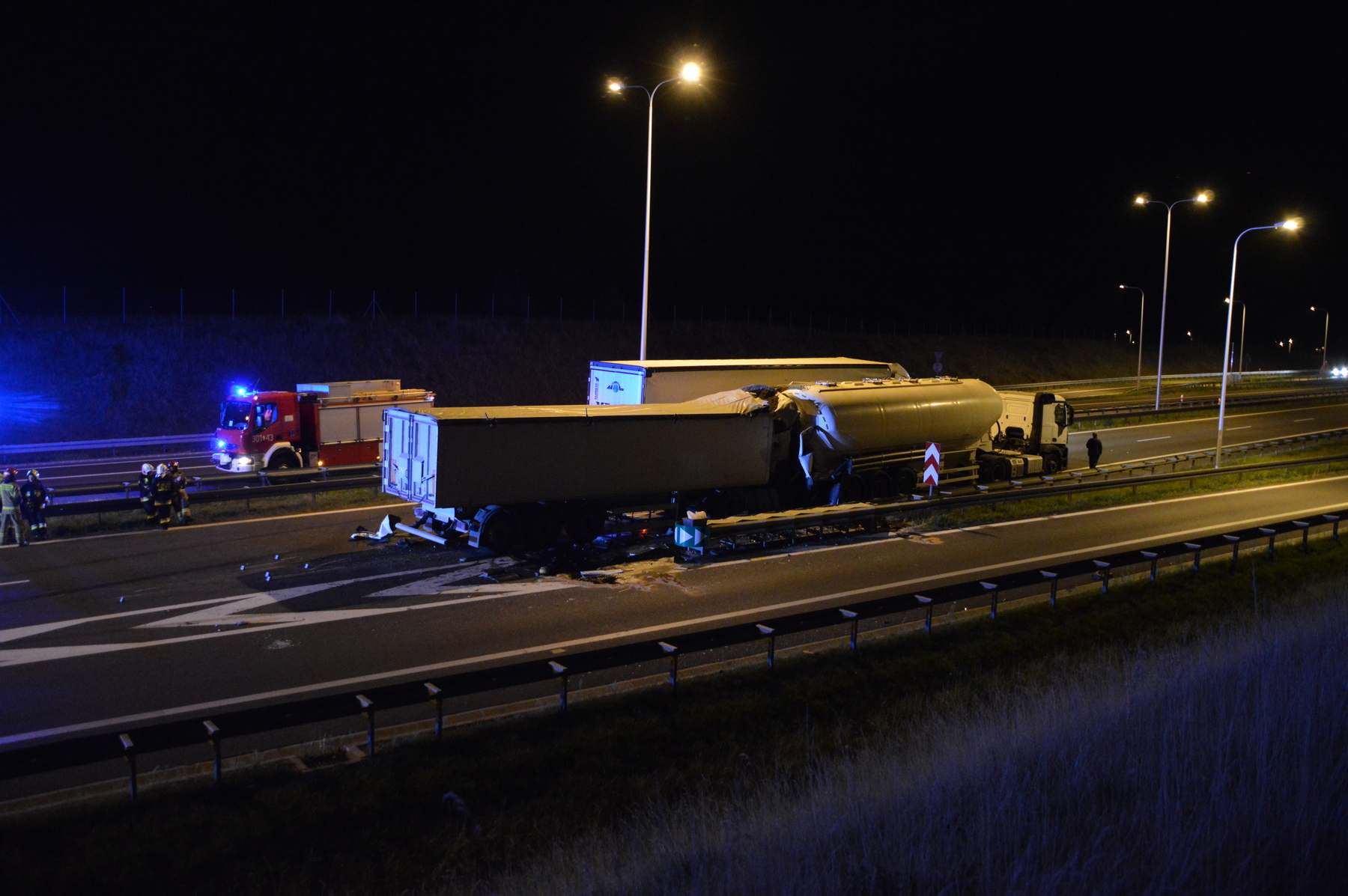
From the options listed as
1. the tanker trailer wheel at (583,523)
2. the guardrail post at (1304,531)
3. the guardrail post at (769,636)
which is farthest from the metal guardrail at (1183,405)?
the guardrail post at (769,636)

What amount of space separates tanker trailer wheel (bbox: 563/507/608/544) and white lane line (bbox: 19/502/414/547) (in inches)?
225

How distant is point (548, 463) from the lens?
1587 cm

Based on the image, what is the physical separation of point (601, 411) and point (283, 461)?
38.0ft

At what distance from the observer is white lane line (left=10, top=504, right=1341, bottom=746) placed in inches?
352

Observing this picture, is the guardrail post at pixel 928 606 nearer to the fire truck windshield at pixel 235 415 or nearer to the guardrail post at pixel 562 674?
the guardrail post at pixel 562 674

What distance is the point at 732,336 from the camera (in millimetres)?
58000

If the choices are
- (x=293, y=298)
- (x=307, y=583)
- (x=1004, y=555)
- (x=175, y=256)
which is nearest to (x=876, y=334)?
(x=293, y=298)

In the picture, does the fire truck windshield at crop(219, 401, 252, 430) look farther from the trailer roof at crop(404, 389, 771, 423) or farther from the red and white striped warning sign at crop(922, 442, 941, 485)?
the red and white striped warning sign at crop(922, 442, 941, 485)

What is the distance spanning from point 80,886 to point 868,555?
527 inches

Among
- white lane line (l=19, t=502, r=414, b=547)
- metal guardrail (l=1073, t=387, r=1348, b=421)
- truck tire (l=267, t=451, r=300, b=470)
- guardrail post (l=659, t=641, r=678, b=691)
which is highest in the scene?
metal guardrail (l=1073, t=387, r=1348, b=421)

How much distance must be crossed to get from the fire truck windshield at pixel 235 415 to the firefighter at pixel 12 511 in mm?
7636

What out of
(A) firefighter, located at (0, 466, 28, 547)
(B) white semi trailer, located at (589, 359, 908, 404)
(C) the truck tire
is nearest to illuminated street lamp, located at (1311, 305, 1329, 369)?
(B) white semi trailer, located at (589, 359, 908, 404)

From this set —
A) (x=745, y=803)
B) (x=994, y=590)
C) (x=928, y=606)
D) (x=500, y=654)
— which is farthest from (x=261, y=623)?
(x=994, y=590)

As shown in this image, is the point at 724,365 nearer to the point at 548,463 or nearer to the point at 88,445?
the point at 548,463
